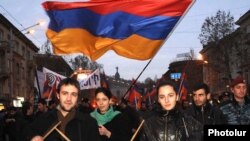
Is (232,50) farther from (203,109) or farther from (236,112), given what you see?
(203,109)

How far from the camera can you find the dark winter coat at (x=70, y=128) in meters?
4.89

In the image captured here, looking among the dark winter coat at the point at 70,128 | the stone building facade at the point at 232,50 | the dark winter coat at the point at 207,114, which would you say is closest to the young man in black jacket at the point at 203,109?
the dark winter coat at the point at 207,114

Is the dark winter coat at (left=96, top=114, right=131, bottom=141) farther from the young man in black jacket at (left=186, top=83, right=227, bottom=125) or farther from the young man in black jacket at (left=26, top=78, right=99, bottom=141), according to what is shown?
the young man in black jacket at (left=26, top=78, right=99, bottom=141)

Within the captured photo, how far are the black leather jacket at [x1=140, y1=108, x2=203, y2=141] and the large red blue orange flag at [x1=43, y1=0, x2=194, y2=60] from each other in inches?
150

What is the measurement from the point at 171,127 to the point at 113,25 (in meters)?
4.48

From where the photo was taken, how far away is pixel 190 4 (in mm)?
9008

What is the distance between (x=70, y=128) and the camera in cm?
489

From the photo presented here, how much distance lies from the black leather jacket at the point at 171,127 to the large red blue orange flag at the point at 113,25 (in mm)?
3822

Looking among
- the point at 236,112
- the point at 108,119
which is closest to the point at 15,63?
the point at 108,119

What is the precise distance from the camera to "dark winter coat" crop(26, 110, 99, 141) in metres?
4.89

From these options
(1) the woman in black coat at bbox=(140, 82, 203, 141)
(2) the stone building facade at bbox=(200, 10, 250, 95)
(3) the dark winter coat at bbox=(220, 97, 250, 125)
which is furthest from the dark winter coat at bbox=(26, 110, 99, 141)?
(2) the stone building facade at bbox=(200, 10, 250, 95)

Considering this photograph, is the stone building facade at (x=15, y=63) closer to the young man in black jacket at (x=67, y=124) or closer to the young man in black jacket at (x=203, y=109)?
the young man in black jacket at (x=203, y=109)

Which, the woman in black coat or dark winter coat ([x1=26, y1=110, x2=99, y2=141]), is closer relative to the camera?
the woman in black coat

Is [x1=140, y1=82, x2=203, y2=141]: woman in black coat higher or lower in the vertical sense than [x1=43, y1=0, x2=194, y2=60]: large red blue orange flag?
lower
